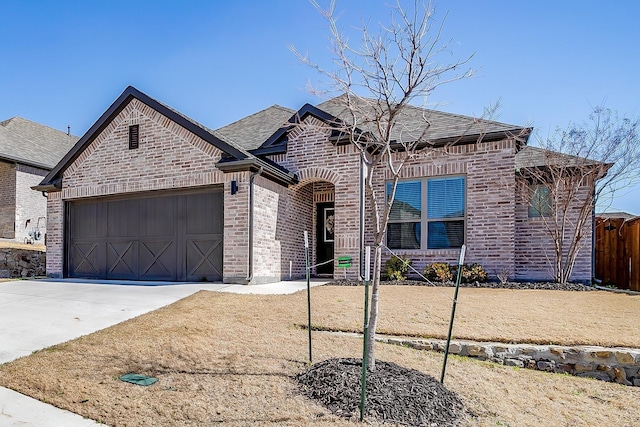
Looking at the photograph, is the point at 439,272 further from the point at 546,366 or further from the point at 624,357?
the point at 624,357

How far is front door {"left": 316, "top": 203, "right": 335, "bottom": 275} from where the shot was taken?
13.0m

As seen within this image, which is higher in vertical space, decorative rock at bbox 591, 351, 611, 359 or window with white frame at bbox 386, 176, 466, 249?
window with white frame at bbox 386, 176, 466, 249

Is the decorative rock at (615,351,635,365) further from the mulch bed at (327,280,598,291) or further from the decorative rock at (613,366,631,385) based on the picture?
the mulch bed at (327,280,598,291)

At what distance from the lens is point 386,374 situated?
3945 millimetres

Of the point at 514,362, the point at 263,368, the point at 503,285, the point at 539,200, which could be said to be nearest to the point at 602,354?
the point at 514,362

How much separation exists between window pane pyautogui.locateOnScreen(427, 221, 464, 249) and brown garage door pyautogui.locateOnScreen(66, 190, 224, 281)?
5622mm

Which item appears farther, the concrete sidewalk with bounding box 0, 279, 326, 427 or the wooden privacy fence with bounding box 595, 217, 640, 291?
the wooden privacy fence with bounding box 595, 217, 640, 291

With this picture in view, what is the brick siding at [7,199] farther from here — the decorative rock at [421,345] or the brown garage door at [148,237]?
the decorative rock at [421,345]

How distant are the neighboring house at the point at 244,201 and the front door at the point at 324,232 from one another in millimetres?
776

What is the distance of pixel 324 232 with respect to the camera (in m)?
13.1

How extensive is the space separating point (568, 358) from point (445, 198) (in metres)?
6.08

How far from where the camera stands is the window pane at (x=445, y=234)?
34.8 feet

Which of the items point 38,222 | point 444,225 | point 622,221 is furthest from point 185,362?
point 38,222

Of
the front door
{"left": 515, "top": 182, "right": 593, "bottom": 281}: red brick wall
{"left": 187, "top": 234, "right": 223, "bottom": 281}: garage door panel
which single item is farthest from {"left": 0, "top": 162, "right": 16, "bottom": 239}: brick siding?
{"left": 515, "top": 182, "right": 593, "bottom": 281}: red brick wall
